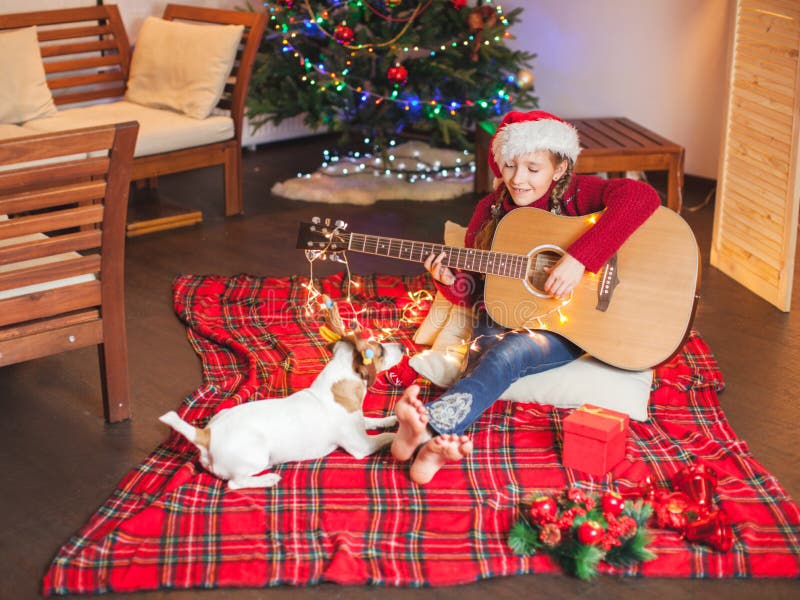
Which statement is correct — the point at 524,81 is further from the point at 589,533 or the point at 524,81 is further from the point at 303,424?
the point at 589,533

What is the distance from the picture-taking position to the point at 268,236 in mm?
4246

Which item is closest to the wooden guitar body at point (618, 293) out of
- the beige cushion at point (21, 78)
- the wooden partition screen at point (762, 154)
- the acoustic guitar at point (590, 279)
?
the acoustic guitar at point (590, 279)

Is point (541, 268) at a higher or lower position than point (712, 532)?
higher

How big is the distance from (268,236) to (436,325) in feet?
4.96

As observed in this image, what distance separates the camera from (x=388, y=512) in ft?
7.05

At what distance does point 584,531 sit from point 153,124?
3.04 metres

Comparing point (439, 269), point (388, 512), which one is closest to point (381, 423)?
point (388, 512)

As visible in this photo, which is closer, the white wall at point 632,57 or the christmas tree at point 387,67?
the christmas tree at point 387,67

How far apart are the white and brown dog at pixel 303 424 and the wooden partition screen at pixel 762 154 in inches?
68.0

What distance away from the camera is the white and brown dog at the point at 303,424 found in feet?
7.17

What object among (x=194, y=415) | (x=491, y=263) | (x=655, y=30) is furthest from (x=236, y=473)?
(x=655, y=30)

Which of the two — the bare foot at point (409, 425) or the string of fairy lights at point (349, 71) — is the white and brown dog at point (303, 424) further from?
the string of fairy lights at point (349, 71)

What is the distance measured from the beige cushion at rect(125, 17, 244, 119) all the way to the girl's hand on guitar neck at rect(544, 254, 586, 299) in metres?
2.47

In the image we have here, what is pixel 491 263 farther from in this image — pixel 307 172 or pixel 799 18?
pixel 307 172
